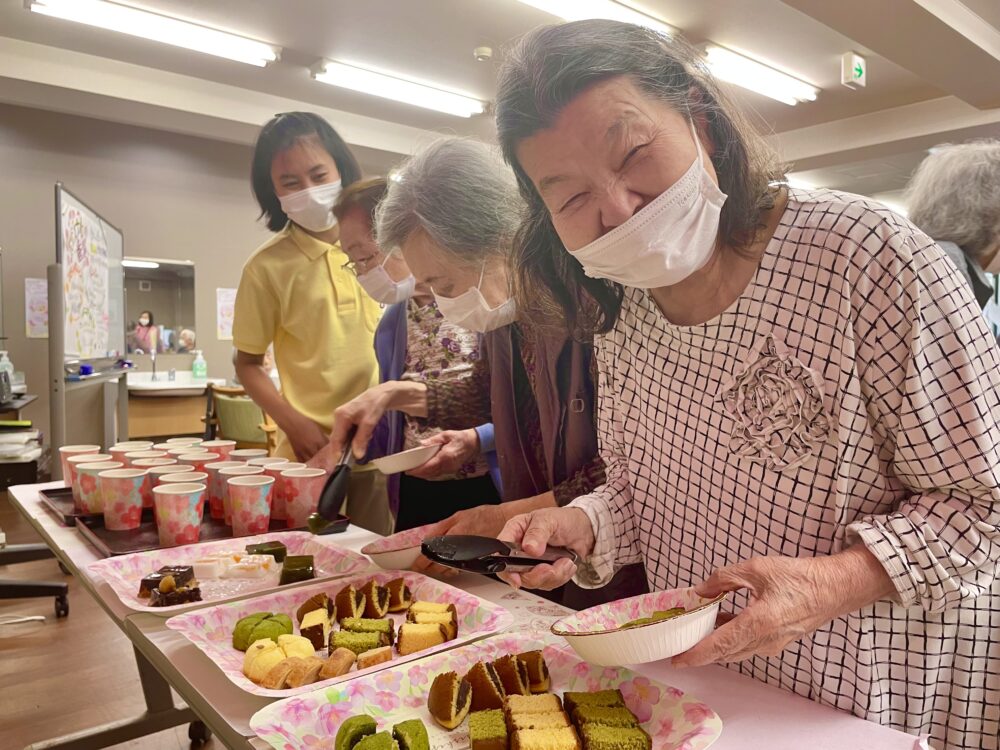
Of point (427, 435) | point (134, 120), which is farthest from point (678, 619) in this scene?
point (134, 120)

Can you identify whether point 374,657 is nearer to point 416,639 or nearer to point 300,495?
point 416,639

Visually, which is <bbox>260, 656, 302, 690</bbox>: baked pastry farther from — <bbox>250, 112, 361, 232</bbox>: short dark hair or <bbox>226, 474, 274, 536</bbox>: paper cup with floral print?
<bbox>250, 112, 361, 232</bbox>: short dark hair

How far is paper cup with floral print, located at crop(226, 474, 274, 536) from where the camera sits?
5.15 ft

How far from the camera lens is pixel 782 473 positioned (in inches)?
35.9

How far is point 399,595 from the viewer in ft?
3.97

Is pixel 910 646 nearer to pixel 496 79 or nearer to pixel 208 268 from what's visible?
pixel 496 79

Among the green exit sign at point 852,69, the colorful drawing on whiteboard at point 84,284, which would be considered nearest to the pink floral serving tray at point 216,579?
the colorful drawing on whiteboard at point 84,284

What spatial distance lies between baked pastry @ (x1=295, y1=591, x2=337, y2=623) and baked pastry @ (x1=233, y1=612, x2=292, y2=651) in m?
0.05

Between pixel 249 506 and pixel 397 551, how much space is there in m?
0.46

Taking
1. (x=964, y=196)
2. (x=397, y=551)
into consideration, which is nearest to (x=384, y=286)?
(x=397, y=551)

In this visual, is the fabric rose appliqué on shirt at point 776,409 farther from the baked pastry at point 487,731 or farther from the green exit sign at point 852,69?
the green exit sign at point 852,69

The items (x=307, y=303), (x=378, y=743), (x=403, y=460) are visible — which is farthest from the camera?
(x=307, y=303)

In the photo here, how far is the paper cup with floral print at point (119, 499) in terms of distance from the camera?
1548 mm

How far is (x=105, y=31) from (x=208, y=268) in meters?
2.79
